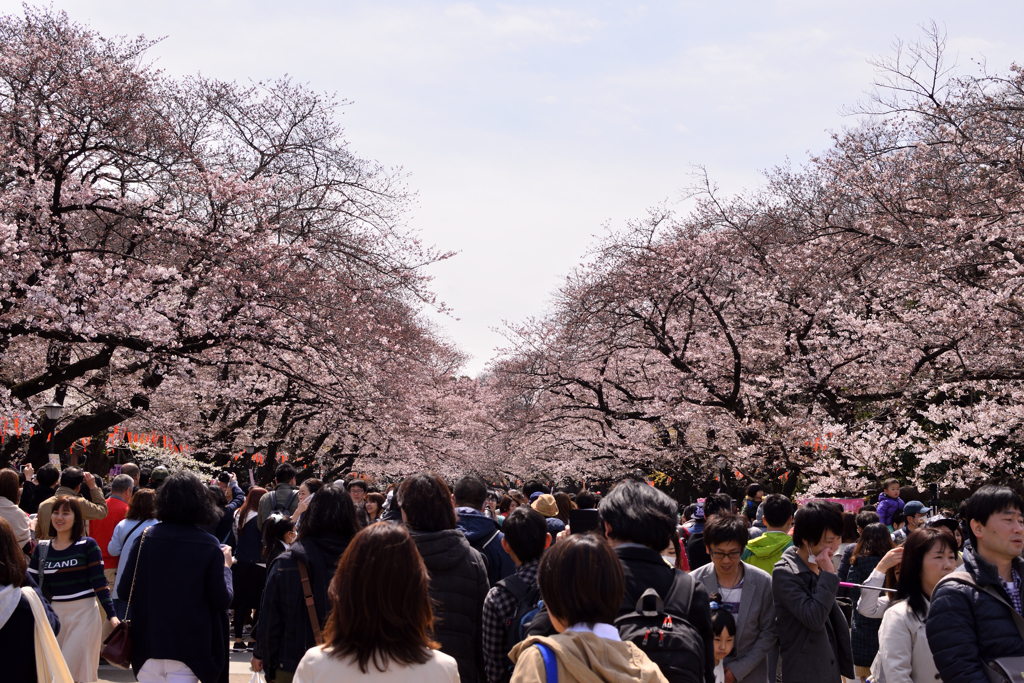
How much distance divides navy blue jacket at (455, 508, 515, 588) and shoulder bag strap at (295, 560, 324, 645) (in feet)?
4.34

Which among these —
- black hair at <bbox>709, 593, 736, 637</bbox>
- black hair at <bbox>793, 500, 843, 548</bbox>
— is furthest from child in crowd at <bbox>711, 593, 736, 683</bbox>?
black hair at <bbox>793, 500, 843, 548</bbox>

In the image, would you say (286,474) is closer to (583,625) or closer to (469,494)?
(469,494)

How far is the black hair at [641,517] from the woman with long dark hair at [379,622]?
35.7 inches

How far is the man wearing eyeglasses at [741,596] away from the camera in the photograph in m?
4.55

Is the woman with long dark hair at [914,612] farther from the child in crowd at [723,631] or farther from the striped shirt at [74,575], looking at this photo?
the striped shirt at [74,575]

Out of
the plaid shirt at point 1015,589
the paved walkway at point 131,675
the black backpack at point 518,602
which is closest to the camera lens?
the plaid shirt at point 1015,589

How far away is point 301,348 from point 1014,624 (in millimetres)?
14534

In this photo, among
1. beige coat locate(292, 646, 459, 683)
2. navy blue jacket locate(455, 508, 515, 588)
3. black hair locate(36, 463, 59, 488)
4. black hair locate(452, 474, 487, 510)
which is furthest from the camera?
black hair locate(36, 463, 59, 488)

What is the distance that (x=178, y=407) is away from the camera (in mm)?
19625

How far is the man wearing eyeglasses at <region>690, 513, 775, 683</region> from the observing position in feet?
14.9

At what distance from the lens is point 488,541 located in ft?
18.4

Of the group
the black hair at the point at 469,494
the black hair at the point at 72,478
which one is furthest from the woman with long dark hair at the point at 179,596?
the black hair at the point at 72,478

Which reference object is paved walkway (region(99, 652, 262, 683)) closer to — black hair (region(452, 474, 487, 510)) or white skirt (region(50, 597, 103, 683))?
white skirt (region(50, 597, 103, 683))

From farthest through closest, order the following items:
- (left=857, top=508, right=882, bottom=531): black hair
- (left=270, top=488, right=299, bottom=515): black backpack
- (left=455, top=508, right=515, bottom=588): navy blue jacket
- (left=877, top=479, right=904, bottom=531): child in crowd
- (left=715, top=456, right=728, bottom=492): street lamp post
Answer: (left=715, top=456, right=728, bottom=492): street lamp post, (left=877, top=479, right=904, bottom=531): child in crowd, (left=270, top=488, right=299, bottom=515): black backpack, (left=857, top=508, right=882, bottom=531): black hair, (left=455, top=508, right=515, bottom=588): navy blue jacket
